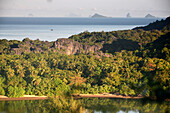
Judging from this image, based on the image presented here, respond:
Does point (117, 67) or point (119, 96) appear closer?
point (119, 96)

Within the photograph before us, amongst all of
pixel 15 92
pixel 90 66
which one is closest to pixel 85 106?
pixel 15 92

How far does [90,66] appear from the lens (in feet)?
153

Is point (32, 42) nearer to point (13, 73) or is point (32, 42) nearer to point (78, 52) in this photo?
point (78, 52)

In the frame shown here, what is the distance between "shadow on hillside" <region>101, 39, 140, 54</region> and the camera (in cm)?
5719

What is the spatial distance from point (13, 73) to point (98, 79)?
11.5 meters

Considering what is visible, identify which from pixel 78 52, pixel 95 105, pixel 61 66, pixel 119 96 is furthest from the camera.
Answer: pixel 78 52

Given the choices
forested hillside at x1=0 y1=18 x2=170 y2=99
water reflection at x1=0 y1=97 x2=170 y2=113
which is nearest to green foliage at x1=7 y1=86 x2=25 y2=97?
forested hillside at x1=0 y1=18 x2=170 y2=99

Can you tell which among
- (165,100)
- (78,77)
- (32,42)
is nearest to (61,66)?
(78,77)

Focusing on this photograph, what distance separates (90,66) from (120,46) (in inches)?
542

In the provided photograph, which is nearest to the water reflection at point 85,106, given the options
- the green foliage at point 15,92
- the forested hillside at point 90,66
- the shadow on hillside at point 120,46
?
the forested hillside at point 90,66

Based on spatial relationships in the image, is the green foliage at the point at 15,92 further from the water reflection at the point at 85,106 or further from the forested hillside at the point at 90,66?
the water reflection at the point at 85,106

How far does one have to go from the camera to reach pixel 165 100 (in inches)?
1177

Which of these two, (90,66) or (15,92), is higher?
(90,66)

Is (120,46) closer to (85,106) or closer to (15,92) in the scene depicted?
(15,92)
